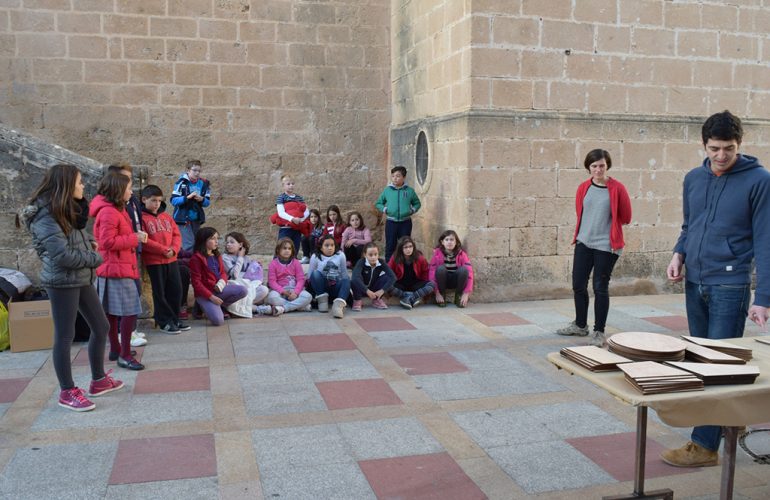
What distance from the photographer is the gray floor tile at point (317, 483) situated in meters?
3.41

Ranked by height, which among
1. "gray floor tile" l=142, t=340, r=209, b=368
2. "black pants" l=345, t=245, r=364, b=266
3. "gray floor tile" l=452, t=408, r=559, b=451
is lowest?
"gray floor tile" l=452, t=408, r=559, b=451

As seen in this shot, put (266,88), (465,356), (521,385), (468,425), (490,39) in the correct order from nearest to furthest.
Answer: (468,425)
(521,385)
(465,356)
(490,39)
(266,88)

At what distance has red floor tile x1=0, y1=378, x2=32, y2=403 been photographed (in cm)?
487

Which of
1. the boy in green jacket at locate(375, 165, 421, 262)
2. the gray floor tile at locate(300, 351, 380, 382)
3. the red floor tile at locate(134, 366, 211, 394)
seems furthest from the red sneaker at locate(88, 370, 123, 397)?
the boy in green jacket at locate(375, 165, 421, 262)

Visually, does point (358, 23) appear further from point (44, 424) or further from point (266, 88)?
point (44, 424)

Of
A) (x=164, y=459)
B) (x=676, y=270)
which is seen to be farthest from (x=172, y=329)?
(x=676, y=270)

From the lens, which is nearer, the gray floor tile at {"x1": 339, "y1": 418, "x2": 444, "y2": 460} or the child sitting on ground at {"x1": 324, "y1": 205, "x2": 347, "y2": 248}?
the gray floor tile at {"x1": 339, "y1": 418, "x2": 444, "y2": 460}

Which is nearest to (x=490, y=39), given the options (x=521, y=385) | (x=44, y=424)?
(x=521, y=385)

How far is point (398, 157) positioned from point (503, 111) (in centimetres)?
284

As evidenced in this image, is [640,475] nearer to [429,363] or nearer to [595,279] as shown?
[429,363]

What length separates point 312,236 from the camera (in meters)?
9.92

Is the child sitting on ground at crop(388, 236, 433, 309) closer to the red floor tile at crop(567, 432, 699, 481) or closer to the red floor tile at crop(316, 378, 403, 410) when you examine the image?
the red floor tile at crop(316, 378, 403, 410)

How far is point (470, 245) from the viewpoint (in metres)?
8.33

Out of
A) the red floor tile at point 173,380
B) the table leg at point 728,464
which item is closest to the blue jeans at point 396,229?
the red floor tile at point 173,380
